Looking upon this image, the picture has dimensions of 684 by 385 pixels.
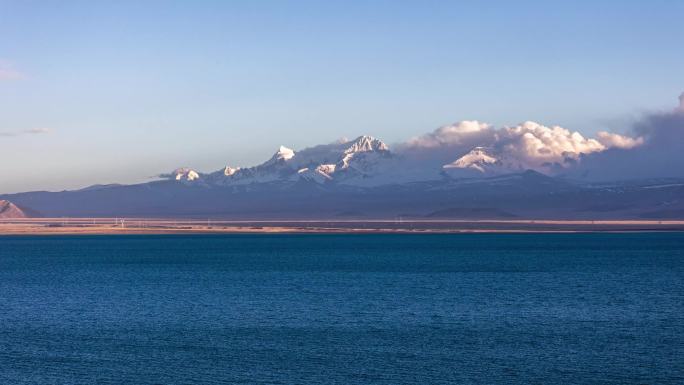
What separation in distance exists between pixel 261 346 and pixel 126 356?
571cm

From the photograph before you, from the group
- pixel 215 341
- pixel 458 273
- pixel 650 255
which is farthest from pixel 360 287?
pixel 650 255

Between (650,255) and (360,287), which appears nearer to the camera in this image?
(360,287)

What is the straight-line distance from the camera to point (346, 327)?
1893 inches

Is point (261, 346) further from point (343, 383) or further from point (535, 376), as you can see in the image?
point (535, 376)

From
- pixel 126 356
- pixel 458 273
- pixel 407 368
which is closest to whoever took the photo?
pixel 407 368

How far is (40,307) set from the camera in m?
57.7

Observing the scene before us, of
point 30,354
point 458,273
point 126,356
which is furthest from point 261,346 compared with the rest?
point 458,273

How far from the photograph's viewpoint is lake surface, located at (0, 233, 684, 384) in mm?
37281

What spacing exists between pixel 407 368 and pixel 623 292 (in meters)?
31.1

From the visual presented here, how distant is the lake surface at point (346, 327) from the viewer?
37.3 metres

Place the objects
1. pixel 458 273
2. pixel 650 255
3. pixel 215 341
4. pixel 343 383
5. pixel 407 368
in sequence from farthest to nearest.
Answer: pixel 650 255 < pixel 458 273 < pixel 215 341 < pixel 407 368 < pixel 343 383

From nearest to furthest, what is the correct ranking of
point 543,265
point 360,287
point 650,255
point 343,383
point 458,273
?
point 343,383 → point 360,287 → point 458,273 → point 543,265 → point 650,255

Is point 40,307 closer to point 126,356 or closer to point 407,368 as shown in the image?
point 126,356

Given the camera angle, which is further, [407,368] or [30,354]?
[30,354]
